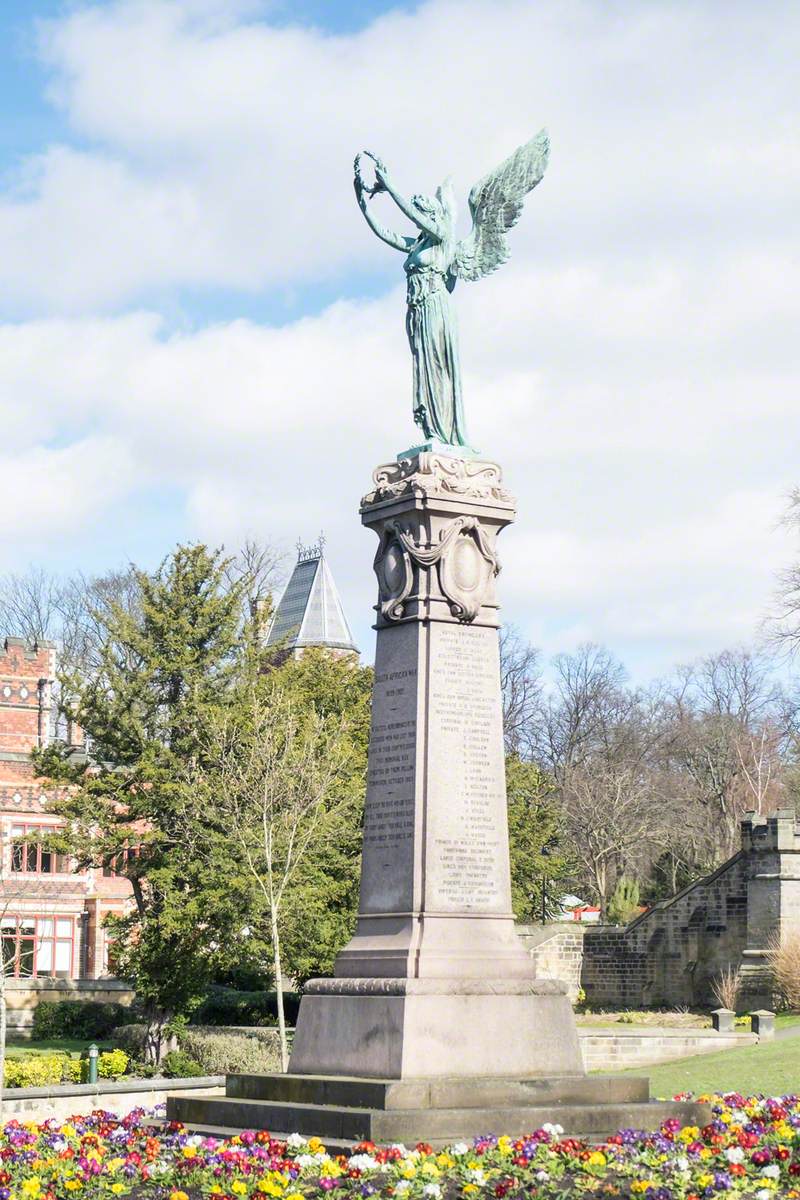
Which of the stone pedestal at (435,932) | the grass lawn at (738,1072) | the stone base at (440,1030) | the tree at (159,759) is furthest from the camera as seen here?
the tree at (159,759)

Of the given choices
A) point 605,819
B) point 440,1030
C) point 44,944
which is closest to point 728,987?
point 605,819

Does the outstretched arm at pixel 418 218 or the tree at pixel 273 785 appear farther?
the tree at pixel 273 785

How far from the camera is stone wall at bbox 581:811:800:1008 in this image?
42.6 m

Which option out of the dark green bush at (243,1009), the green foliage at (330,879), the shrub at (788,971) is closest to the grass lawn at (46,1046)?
the dark green bush at (243,1009)

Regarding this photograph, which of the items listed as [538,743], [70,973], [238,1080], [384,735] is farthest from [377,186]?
[538,743]

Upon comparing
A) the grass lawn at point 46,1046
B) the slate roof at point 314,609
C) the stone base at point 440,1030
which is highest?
the slate roof at point 314,609

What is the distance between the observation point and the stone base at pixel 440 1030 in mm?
13609

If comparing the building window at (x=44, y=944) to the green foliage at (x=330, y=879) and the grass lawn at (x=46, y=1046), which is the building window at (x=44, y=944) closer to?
the grass lawn at (x=46, y=1046)

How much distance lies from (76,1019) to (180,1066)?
11.8m

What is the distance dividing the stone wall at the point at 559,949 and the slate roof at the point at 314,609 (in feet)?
111

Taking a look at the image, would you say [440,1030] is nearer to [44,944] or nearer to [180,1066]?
[180,1066]

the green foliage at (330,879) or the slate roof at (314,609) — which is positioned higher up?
the slate roof at (314,609)

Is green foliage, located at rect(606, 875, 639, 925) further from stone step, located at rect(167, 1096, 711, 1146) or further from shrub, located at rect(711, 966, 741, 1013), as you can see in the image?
stone step, located at rect(167, 1096, 711, 1146)

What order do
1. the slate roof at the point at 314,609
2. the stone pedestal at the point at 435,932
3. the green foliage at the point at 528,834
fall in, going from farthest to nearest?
the slate roof at the point at 314,609
the green foliage at the point at 528,834
the stone pedestal at the point at 435,932
